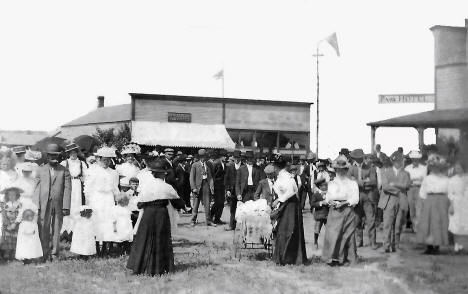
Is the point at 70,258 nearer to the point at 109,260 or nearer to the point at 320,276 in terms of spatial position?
the point at 109,260

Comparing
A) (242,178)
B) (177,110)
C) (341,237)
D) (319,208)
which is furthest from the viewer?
(177,110)

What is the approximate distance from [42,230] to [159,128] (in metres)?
31.5

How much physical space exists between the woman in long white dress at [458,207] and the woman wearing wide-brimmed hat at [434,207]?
0.34 feet

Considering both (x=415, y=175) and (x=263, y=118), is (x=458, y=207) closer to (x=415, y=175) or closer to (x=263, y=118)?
(x=415, y=175)

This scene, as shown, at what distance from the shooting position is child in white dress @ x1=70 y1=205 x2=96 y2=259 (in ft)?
31.6

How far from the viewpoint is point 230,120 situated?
42938mm

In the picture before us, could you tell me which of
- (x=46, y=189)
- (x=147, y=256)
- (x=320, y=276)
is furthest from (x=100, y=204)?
(x=320, y=276)

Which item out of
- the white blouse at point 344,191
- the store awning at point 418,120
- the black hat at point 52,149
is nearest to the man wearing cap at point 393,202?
the store awning at point 418,120

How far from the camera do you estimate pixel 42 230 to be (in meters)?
9.71

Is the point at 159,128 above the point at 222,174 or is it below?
above

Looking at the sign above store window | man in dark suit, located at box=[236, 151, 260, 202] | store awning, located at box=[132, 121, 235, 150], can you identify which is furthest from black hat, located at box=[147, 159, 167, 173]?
the sign above store window

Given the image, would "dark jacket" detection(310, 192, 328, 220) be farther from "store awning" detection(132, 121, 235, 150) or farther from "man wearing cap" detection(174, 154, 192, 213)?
"store awning" detection(132, 121, 235, 150)

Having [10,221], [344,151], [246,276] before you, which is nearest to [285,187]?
[246,276]

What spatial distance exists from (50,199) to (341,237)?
5161 mm
